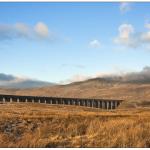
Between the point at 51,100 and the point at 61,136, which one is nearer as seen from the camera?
the point at 61,136

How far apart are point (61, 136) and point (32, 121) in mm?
6331

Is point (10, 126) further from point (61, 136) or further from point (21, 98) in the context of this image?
point (21, 98)

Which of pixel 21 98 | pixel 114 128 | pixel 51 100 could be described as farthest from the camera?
pixel 51 100

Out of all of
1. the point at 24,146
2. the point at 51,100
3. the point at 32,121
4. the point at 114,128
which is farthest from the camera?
the point at 51,100

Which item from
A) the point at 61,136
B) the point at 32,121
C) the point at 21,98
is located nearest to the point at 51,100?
the point at 21,98

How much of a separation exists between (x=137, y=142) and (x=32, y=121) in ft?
30.9

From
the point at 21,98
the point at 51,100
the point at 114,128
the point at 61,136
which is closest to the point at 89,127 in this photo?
A: the point at 114,128

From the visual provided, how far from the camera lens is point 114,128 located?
20.0m

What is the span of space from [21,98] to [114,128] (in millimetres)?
72272

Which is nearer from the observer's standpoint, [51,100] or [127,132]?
[127,132]

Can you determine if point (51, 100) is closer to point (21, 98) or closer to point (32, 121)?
point (21, 98)

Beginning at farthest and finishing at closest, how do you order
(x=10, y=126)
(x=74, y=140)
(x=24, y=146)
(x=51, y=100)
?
(x=51, y=100) < (x=10, y=126) < (x=74, y=140) < (x=24, y=146)

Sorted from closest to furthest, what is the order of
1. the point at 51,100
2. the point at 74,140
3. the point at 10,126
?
the point at 74,140, the point at 10,126, the point at 51,100

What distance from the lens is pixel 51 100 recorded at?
9994 cm
